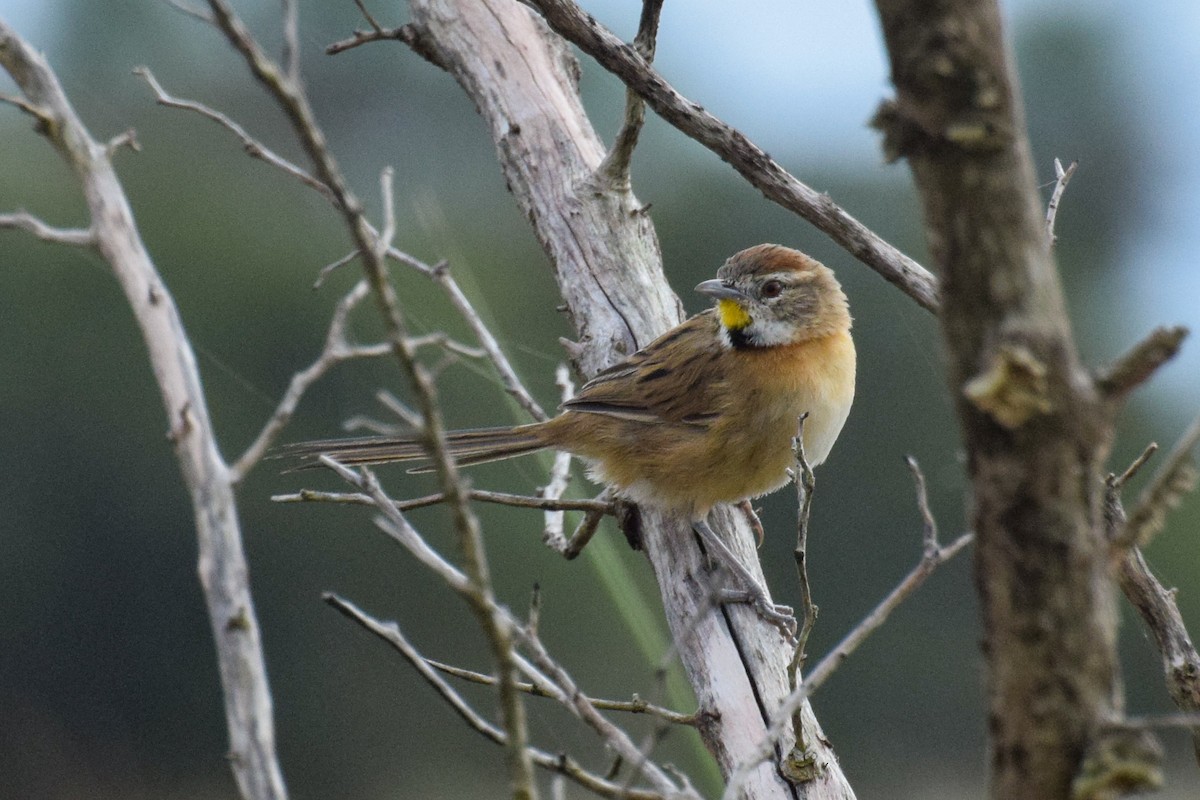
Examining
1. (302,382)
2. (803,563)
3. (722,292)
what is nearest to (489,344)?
(722,292)

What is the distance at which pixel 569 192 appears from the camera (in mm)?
3672

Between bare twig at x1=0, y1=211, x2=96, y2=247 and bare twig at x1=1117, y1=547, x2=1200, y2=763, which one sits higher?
bare twig at x1=0, y1=211, x2=96, y2=247

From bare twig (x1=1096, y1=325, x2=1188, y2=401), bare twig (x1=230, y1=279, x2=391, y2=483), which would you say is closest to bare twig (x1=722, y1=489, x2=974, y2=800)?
bare twig (x1=1096, y1=325, x2=1188, y2=401)

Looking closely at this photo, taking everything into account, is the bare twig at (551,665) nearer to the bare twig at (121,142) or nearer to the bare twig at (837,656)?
the bare twig at (837,656)

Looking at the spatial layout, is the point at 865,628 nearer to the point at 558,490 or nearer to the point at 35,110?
the point at 35,110

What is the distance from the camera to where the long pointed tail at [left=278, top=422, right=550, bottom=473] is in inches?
166

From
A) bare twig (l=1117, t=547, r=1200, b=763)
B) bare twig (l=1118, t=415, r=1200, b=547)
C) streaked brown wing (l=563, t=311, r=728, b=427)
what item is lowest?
bare twig (l=1117, t=547, r=1200, b=763)

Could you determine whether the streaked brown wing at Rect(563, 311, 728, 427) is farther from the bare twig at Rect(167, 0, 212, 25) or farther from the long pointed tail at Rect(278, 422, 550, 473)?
the bare twig at Rect(167, 0, 212, 25)

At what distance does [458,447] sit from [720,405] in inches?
37.9

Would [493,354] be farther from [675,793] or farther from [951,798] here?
[951,798]

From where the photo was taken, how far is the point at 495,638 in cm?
128

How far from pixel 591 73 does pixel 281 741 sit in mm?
11213

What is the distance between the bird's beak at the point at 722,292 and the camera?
4.51m

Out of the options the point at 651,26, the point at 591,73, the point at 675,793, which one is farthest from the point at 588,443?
the point at 591,73
